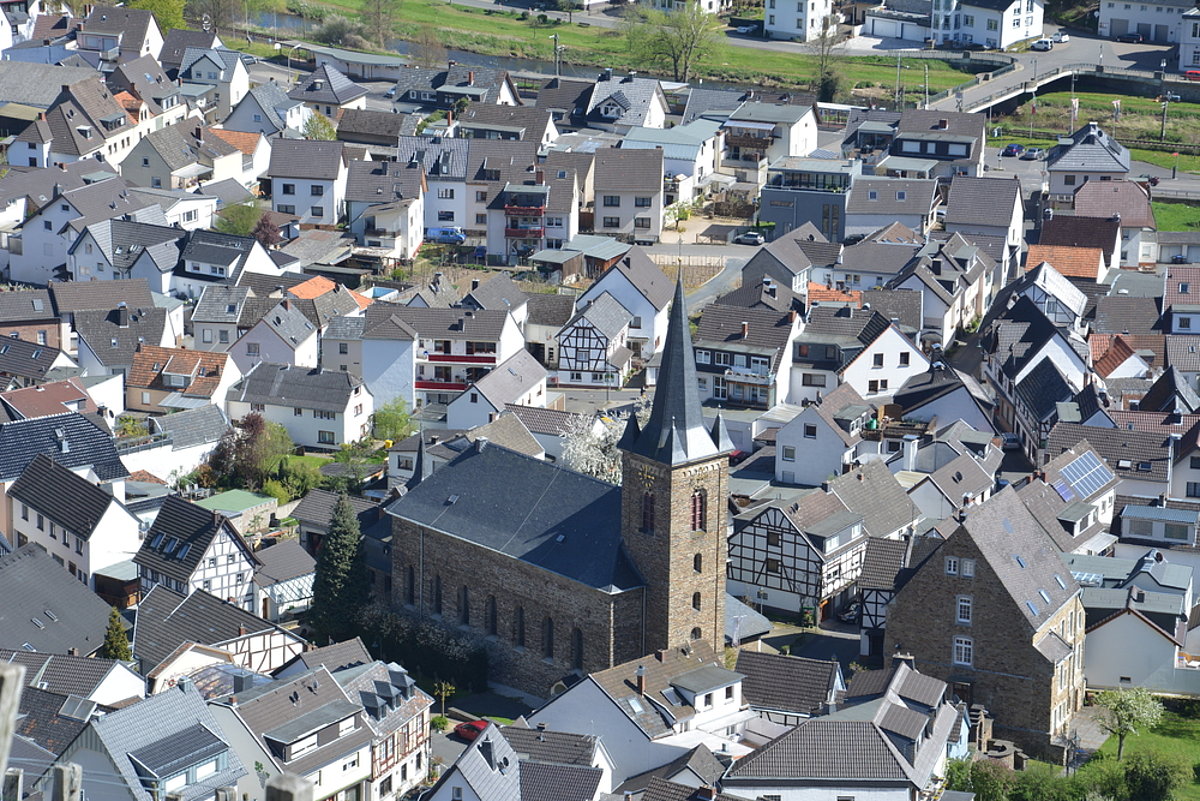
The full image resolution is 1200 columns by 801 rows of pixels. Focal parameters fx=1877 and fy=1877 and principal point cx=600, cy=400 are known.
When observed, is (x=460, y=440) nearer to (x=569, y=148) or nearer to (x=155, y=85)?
(x=569, y=148)

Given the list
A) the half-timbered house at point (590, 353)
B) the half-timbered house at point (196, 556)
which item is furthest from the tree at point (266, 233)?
the half-timbered house at point (196, 556)

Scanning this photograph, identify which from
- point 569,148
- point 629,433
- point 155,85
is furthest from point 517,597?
point 155,85

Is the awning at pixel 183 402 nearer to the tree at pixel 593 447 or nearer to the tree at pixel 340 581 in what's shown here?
the tree at pixel 593 447

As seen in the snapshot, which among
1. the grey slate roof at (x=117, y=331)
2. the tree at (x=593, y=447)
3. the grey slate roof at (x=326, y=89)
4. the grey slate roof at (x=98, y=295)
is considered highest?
the grey slate roof at (x=326, y=89)

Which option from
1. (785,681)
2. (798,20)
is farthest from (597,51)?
(785,681)

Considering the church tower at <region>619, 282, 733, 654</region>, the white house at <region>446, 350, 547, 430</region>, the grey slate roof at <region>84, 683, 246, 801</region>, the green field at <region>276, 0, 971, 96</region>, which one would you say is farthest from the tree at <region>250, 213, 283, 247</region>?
the grey slate roof at <region>84, 683, 246, 801</region>

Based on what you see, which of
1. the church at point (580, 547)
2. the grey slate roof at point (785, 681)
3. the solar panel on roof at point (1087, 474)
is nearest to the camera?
the grey slate roof at point (785, 681)

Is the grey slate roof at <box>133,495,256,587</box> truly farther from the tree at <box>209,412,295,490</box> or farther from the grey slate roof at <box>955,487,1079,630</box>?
the grey slate roof at <box>955,487,1079,630</box>
